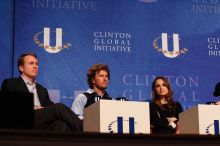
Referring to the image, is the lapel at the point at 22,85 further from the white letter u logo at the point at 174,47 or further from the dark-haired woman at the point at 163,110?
the white letter u logo at the point at 174,47

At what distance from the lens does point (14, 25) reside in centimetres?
567

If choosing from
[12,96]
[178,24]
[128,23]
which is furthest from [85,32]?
[12,96]

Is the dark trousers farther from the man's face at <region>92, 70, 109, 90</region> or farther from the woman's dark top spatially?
the man's face at <region>92, 70, 109, 90</region>

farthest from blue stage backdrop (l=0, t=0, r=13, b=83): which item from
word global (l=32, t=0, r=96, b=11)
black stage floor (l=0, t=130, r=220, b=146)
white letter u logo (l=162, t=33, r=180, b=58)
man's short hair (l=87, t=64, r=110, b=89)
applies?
black stage floor (l=0, t=130, r=220, b=146)

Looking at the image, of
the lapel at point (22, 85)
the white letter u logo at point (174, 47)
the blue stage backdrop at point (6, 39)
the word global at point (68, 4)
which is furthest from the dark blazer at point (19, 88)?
the white letter u logo at point (174, 47)

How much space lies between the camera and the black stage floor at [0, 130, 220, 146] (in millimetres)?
2391

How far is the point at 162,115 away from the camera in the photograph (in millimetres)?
4434

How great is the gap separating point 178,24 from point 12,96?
12.3 ft

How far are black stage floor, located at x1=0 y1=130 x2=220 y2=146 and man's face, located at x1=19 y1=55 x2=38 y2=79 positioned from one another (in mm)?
2053

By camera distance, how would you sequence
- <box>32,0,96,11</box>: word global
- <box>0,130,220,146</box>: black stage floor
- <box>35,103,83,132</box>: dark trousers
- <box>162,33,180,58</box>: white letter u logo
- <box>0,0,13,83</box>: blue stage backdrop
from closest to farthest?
<box>0,130,220,146</box>: black stage floor < <box>35,103,83,132</box>: dark trousers < <box>0,0,13,83</box>: blue stage backdrop < <box>32,0,96,11</box>: word global < <box>162,33,180,58</box>: white letter u logo

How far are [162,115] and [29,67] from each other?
3.64 feet

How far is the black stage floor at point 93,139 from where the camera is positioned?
2391 mm

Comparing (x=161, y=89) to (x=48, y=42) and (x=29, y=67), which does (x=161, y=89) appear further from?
(x=48, y=42)

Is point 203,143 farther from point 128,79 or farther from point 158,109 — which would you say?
point 128,79
